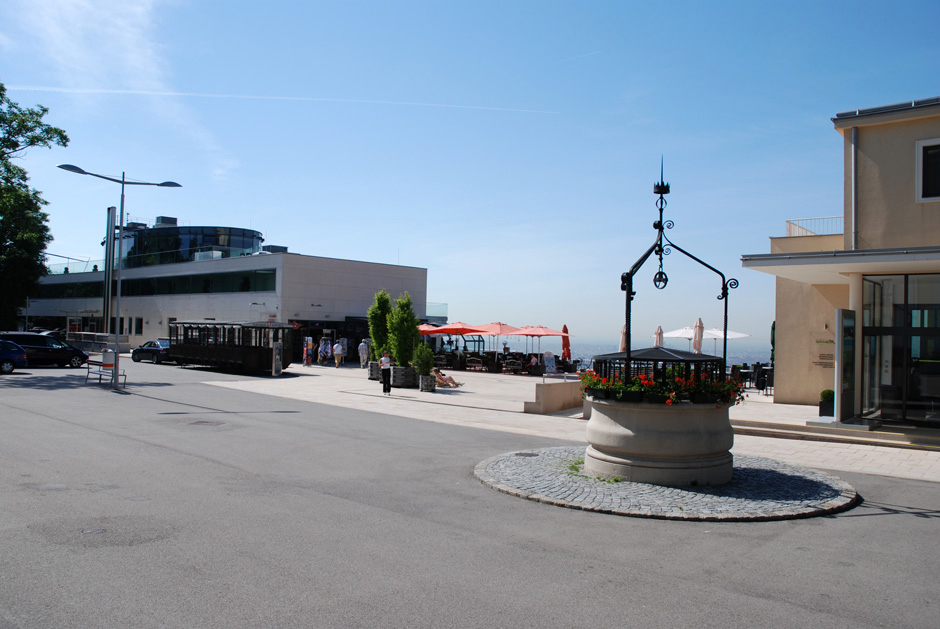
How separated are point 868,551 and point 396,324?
69.3 ft

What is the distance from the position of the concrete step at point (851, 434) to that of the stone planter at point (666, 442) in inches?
244

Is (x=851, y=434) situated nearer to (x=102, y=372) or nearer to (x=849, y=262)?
(x=849, y=262)

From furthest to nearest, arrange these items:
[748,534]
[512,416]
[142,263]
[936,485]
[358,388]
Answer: [142,263] < [358,388] < [512,416] < [936,485] < [748,534]

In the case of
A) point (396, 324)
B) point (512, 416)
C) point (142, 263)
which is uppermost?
point (142, 263)

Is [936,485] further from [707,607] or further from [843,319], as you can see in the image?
[707,607]

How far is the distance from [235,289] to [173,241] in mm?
23203

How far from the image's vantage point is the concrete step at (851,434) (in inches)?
522

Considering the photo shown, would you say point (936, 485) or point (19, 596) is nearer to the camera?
point (19, 596)

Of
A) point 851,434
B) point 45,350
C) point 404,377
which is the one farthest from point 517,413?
point 45,350

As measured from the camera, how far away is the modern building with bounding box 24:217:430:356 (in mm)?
42688

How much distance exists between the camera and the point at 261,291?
43.2 meters

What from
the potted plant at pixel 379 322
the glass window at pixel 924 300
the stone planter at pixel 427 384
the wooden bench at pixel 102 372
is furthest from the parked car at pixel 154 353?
the glass window at pixel 924 300

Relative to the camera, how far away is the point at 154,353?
127 feet

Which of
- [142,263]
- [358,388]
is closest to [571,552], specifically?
[358,388]
